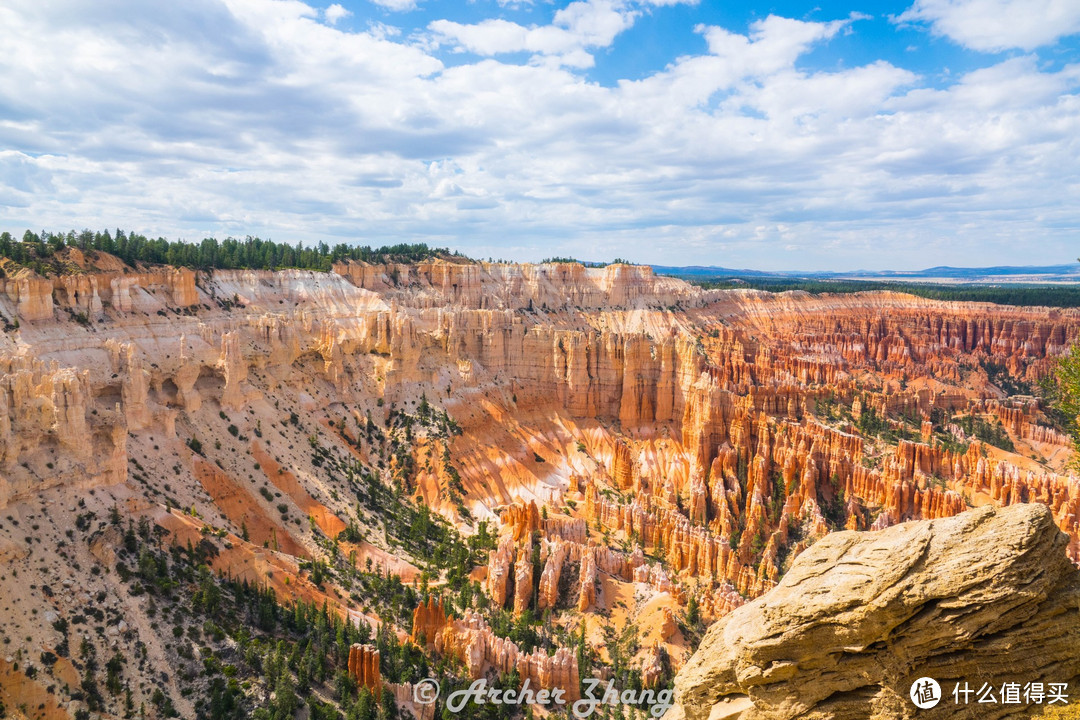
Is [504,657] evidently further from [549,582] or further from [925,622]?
[925,622]

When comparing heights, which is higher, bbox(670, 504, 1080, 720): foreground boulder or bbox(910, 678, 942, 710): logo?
bbox(670, 504, 1080, 720): foreground boulder

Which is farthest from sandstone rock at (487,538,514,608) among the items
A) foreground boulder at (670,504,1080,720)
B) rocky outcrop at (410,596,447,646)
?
foreground boulder at (670,504,1080,720)

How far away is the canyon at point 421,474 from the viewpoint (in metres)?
30.3

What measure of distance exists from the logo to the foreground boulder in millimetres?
93

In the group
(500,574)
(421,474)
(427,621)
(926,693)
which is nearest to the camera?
(926,693)

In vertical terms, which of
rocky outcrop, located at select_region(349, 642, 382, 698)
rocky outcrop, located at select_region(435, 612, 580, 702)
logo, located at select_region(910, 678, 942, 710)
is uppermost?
logo, located at select_region(910, 678, 942, 710)

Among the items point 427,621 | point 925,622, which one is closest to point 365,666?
point 427,621

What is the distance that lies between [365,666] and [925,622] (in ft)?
86.4

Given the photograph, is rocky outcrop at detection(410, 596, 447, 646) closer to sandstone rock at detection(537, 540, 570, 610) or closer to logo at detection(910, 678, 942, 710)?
sandstone rock at detection(537, 540, 570, 610)

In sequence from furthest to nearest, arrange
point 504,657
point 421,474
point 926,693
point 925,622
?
point 421,474 < point 504,657 < point 926,693 < point 925,622

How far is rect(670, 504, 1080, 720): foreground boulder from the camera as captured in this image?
10.7m

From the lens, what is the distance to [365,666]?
100ft

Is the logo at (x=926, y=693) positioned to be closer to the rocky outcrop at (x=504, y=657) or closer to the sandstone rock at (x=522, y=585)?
the rocky outcrop at (x=504, y=657)

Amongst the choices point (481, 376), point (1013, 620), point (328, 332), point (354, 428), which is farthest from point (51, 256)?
point (1013, 620)
